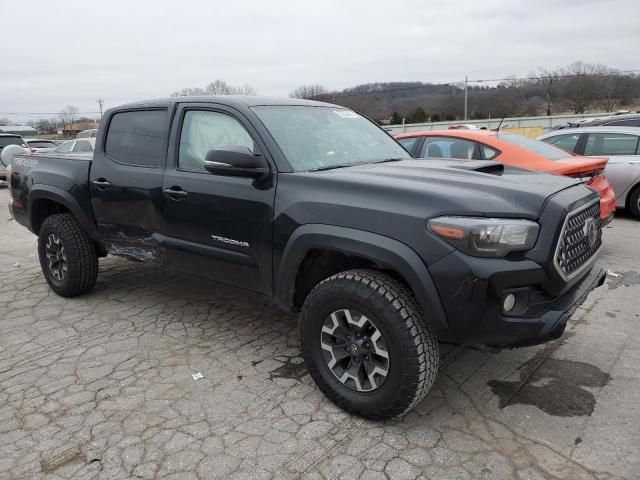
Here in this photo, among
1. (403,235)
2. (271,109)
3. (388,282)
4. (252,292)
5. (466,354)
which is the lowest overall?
(466,354)

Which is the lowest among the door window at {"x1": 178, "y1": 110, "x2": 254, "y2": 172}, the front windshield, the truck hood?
the truck hood

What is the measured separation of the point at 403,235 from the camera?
2.63m

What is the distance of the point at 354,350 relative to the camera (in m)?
2.86

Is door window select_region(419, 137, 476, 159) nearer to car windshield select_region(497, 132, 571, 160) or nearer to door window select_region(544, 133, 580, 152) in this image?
car windshield select_region(497, 132, 571, 160)

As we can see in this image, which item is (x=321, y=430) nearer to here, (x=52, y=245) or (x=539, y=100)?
(x=52, y=245)

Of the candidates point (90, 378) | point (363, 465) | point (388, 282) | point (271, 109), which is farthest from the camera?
point (271, 109)

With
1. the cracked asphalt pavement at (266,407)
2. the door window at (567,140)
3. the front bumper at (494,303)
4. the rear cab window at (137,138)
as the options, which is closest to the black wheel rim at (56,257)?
the cracked asphalt pavement at (266,407)

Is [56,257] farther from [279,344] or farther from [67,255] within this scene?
[279,344]

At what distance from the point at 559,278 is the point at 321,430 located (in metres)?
1.48

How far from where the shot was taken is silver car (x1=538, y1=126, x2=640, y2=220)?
27.3 ft

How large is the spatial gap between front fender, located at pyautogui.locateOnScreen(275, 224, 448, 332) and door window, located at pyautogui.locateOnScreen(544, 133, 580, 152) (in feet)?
24.6

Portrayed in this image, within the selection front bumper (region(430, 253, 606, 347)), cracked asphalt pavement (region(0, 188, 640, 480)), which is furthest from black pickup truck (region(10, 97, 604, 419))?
cracked asphalt pavement (region(0, 188, 640, 480))

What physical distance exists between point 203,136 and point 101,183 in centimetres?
116

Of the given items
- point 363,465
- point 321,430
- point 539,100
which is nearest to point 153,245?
point 321,430
